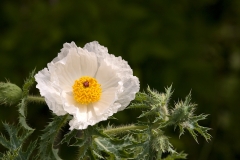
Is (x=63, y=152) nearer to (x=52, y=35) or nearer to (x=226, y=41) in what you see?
(x=52, y=35)

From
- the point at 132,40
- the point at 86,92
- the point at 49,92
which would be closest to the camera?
the point at 49,92

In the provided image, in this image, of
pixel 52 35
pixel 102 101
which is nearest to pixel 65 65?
pixel 102 101

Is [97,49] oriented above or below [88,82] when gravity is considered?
above

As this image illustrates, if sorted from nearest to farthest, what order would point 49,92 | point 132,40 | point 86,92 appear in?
1. point 49,92
2. point 86,92
3. point 132,40

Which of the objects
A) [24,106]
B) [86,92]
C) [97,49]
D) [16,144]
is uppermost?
[97,49]

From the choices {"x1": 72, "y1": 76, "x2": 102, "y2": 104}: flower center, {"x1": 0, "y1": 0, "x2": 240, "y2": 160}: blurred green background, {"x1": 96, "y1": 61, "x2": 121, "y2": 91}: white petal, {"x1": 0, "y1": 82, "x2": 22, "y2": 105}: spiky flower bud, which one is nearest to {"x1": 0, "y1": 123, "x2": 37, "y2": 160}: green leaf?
{"x1": 0, "y1": 82, "x2": 22, "y2": 105}: spiky flower bud

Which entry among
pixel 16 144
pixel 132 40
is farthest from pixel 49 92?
pixel 132 40

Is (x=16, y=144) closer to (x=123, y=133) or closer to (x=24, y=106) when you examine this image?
(x=24, y=106)

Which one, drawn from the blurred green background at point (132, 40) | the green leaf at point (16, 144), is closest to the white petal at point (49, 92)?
the green leaf at point (16, 144)
